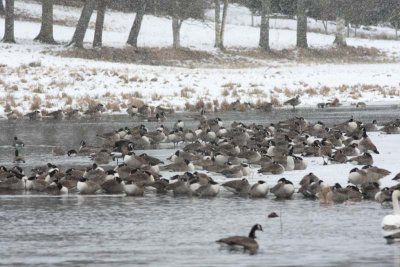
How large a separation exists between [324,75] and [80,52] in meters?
14.0

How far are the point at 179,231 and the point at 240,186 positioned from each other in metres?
3.52

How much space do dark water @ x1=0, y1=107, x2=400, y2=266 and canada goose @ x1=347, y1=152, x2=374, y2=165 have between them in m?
3.90

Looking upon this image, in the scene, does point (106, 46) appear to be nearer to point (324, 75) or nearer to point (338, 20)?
point (324, 75)

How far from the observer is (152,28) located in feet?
246

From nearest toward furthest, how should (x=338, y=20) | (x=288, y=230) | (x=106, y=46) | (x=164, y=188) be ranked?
(x=288, y=230)
(x=164, y=188)
(x=106, y=46)
(x=338, y=20)

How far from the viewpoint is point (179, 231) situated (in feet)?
45.7

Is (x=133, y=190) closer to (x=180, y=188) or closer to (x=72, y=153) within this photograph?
(x=180, y=188)

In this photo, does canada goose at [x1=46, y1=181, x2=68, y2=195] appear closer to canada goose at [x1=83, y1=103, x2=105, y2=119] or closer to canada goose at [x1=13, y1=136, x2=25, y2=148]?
canada goose at [x1=13, y1=136, x2=25, y2=148]

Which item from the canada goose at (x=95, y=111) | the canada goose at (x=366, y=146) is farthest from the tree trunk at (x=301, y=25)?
the canada goose at (x=366, y=146)

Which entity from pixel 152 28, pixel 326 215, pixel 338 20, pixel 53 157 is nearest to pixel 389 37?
pixel 338 20

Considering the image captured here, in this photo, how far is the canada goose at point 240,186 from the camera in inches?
679

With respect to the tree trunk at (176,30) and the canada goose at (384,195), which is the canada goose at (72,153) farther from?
the tree trunk at (176,30)

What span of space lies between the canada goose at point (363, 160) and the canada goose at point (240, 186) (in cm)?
369

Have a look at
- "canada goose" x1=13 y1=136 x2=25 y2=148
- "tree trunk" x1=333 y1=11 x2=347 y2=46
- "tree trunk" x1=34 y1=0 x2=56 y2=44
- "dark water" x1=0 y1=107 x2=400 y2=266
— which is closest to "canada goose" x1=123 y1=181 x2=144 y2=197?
"dark water" x1=0 y1=107 x2=400 y2=266
